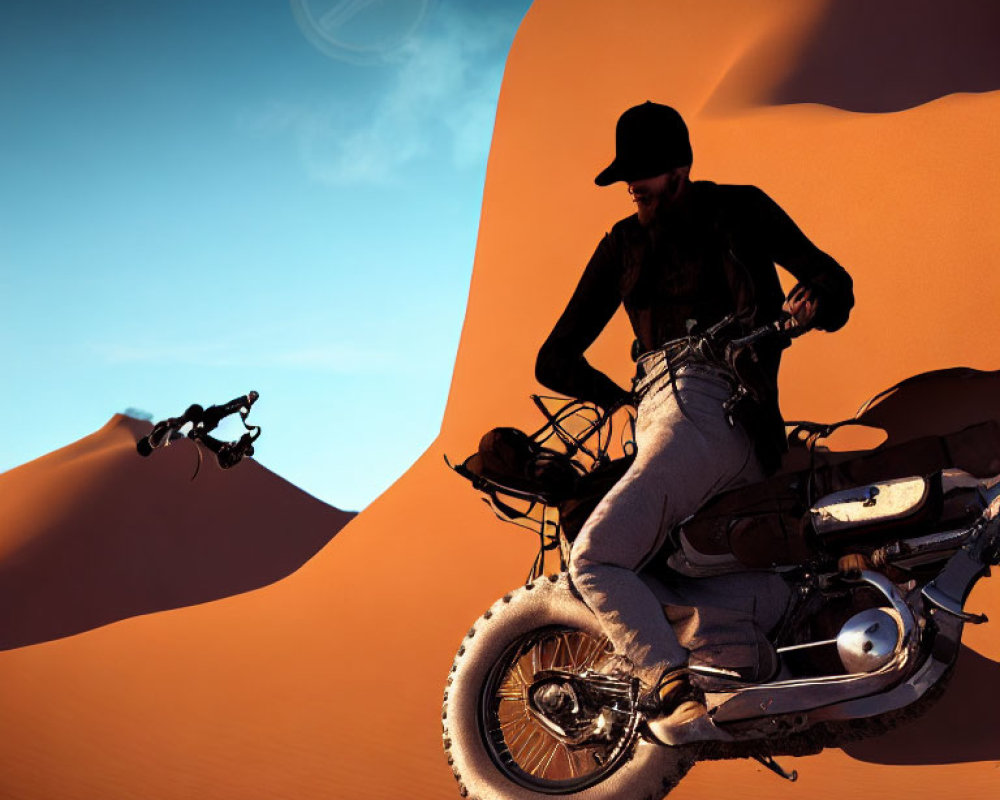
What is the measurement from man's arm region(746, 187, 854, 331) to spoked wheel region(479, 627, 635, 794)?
1.37m

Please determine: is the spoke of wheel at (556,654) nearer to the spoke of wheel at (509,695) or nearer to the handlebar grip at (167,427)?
the spoke of wheel at (509,695)

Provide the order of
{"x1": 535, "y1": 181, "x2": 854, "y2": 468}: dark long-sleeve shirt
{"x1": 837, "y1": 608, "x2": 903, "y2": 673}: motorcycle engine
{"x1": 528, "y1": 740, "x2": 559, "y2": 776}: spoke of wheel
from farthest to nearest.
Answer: {"x1": 528, "y1": 740, "x2": 559, "y2": 776}: spoke of wheel → {"x1": 535, "y1": 181, "x2": 854, "y2": 468}: dark long-sleeve shirt → {"x1": 837, "y1": 608, "x2": 903, "y2": 673}: motorcycle engine

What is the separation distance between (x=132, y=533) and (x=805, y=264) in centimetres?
3141

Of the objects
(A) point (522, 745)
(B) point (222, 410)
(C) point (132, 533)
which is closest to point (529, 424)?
→ (B) point (222, 410)

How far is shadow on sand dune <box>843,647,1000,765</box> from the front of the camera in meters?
5.00

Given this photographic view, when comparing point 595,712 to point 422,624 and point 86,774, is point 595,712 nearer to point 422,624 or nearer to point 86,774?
point 86,774

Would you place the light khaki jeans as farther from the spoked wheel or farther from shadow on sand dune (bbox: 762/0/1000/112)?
shadow on sand dune (bbox: 762/0/1000/112)

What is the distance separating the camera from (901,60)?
10.4 m

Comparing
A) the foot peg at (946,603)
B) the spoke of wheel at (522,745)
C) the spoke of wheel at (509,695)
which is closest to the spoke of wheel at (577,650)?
the spoke of wheel at (509,695)

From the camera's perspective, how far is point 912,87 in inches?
399

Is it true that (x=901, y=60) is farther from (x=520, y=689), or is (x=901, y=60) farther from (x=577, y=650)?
(x=520, y=689)

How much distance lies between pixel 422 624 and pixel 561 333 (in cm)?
489

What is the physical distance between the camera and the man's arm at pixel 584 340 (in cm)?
402

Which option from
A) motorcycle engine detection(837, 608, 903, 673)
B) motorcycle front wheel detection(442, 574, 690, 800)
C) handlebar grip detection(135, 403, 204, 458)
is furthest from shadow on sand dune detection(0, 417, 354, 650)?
motorcycle engine detection(837, 608, 903, 673)
